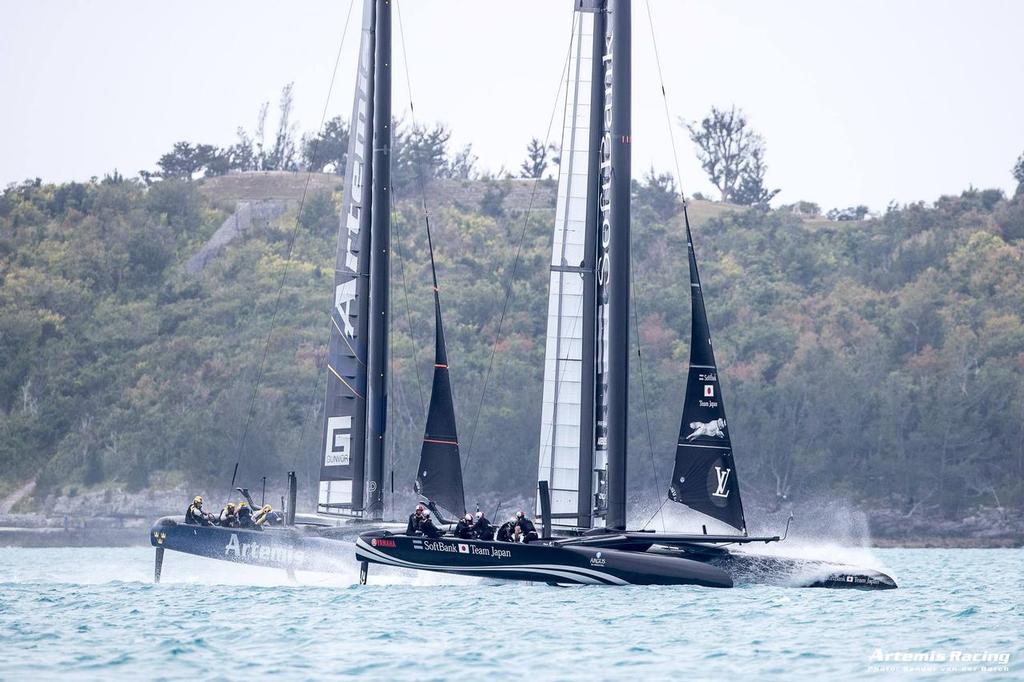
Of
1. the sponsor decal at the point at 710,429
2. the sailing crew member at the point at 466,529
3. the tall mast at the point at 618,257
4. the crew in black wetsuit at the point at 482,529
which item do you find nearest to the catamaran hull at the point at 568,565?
the sailing crew member at the point at 466,529

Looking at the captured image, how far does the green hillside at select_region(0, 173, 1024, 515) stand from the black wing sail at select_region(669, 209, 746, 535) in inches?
1451

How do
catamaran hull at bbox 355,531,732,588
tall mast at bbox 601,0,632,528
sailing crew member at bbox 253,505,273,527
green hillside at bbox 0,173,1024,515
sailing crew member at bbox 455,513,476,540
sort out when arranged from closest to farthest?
catamaran hull at bbox 355,531,732,588
sailing crew member at bbox 455,513,476,540
tall mast at bbox 601,0,632,528
sailing crew member at bbox 253,505,273,527
green hillside at bbox 0,173,1024,515

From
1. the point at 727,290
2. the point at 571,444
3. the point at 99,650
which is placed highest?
the point at 727,290

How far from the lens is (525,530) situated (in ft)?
95.5

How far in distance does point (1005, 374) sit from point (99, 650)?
6454cm

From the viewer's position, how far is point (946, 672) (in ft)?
63.1

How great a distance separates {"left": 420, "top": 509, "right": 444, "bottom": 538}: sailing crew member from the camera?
29562 millimetres

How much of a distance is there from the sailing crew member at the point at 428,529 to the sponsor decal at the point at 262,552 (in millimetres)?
3196

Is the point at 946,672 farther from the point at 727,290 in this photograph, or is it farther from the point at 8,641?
the point at 727,290

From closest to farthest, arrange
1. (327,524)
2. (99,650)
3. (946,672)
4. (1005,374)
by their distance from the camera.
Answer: (946,672)
(99,650)
(327,524)
(1005,374)

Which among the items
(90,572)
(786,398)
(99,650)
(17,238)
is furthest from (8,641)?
(17,238)

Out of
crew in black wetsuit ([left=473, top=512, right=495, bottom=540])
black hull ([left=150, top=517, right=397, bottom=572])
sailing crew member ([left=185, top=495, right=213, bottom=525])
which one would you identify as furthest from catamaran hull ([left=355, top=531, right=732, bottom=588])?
sailing crew member ([left=185, top=495, right=213, bottom=525])

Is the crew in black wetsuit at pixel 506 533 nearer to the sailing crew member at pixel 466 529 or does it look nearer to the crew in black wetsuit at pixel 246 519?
the sailing crew member at pixel 466 529

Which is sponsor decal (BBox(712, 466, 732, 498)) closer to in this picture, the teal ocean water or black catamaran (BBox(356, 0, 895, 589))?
black catamaran (BBox(356, 0, 895, 589))
